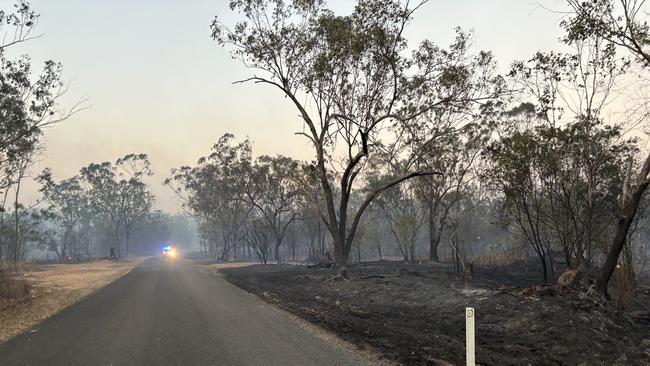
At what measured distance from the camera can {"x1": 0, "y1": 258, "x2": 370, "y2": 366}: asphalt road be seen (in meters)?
8.30

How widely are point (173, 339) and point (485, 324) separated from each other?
7.72m

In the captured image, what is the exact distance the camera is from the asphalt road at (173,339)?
27.2 feet

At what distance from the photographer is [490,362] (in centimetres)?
809

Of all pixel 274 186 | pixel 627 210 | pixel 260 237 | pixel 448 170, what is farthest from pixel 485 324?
pixel 260 237

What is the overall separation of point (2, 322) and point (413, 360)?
11844mm

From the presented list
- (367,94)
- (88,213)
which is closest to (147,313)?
(367,94)

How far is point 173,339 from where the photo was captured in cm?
995

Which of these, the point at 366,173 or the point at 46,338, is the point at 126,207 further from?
the point at 46,338

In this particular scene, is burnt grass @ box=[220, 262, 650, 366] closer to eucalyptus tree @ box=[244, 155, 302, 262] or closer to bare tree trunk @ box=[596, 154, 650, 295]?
bare tree trunk @ box=[596, 154, 650, 295]

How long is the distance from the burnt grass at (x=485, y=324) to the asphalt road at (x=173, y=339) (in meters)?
1.12

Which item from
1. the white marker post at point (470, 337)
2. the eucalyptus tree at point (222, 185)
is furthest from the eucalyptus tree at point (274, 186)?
the white marker post at point (470, 337)

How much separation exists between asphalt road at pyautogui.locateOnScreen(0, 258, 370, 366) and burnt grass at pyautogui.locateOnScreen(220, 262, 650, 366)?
3.67 feet

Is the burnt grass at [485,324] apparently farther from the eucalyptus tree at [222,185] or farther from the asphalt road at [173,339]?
the eucalyptus tree at [222,185]

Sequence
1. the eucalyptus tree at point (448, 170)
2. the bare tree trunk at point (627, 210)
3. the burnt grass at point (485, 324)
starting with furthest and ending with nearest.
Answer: the eucalyptus tree at point (448, 170) → the bare tree trunk at point (627, 210) → the burnt grass at point (485, 324)
